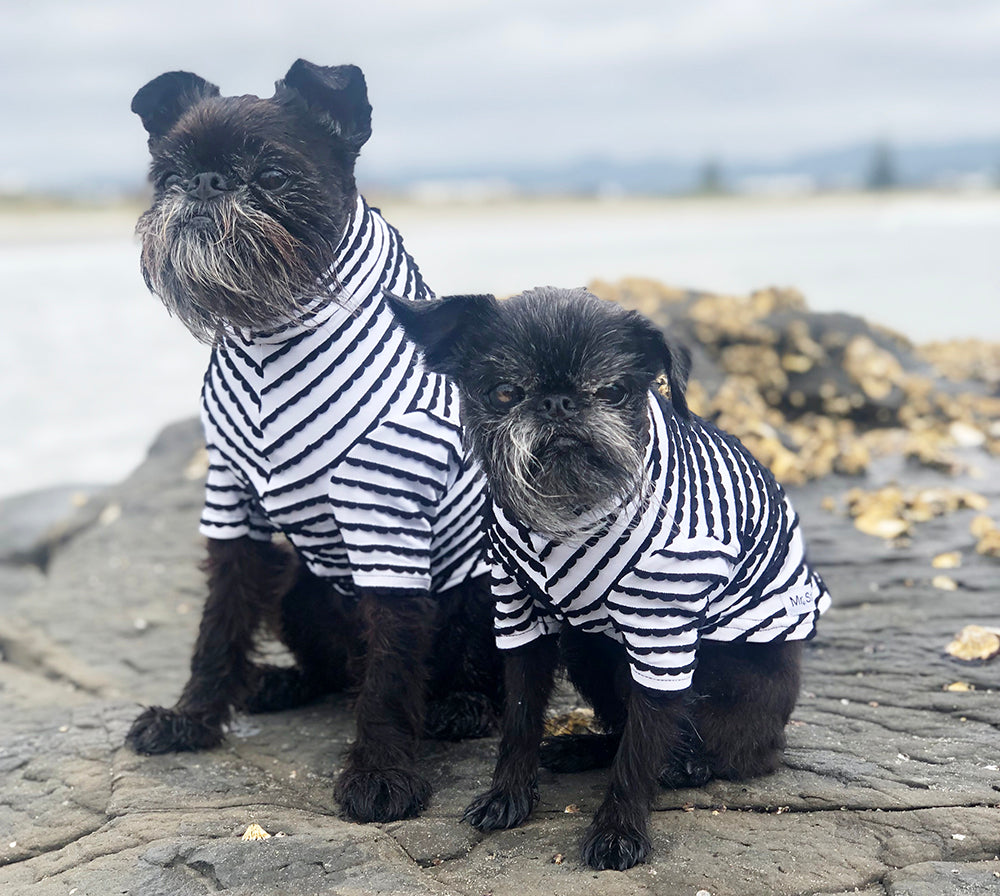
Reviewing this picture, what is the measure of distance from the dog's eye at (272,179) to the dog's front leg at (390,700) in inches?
52.6

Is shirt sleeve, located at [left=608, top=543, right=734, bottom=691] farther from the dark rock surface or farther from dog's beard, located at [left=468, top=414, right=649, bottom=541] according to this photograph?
the dark rock surface

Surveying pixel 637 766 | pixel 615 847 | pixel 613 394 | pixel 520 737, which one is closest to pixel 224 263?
pixel 613 394

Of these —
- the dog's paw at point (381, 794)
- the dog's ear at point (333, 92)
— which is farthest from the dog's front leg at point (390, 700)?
the dog's ear at point (333, 92)

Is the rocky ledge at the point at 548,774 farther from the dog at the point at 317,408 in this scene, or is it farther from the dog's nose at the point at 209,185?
the dog's nose at the point at 209,185

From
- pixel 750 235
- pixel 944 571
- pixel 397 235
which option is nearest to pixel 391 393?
pixel 397 235

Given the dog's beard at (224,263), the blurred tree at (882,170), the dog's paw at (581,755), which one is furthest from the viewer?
the blurred tree at (882,170)

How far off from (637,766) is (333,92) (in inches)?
→ 88.2

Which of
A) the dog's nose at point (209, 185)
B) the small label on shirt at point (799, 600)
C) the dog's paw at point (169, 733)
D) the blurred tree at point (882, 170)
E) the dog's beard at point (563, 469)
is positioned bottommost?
the dog's paw at point (169, 733)

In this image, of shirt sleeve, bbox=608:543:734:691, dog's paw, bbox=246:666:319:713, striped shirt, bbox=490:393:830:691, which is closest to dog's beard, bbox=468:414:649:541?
striped shirt, bbox=490:393:830:691

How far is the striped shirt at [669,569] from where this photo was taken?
3.33m

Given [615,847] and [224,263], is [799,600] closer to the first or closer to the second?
[615,847]

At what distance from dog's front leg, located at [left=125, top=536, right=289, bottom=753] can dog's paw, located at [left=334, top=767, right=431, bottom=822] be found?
2.46 ft

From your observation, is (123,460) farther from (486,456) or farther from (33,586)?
(486,456)

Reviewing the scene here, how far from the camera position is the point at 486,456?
328 cm
